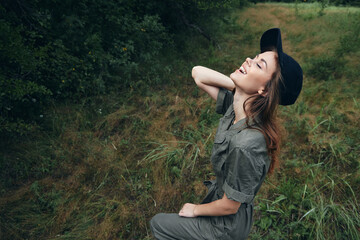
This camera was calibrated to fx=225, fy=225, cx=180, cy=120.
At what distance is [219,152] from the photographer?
1.52m

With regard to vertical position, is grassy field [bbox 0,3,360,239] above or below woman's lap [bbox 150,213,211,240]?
below

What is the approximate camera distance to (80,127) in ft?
13.0

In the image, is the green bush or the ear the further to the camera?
the green bush

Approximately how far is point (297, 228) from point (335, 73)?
13.2 feet

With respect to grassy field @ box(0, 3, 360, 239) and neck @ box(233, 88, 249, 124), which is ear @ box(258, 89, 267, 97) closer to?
neck @ box(233, 88, 249, 124)

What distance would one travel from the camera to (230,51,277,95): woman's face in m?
1.46

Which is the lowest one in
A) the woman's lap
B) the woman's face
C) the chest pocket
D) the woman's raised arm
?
the woman's lap

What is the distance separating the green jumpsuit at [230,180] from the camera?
129cm

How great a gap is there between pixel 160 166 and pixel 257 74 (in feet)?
7.42

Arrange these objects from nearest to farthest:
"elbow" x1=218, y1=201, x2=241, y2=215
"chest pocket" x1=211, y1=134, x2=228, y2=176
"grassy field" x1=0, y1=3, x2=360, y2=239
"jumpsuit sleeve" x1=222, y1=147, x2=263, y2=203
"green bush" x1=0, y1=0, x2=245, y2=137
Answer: "jumpsuit sleeve" x1=222, y1=147, x2=263, y2=203
"elbow" x1=218, y1=201, x2=241, y2=215
"chest pocket" x1=211, y1=134, x2=228, y2=176
"grassy field" x1=0, y1=3, x2=360, y2=239
"green bush" x1=0, y1=0, x2=245, y2=137

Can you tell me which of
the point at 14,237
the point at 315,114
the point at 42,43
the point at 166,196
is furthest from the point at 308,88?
the point at 14,237

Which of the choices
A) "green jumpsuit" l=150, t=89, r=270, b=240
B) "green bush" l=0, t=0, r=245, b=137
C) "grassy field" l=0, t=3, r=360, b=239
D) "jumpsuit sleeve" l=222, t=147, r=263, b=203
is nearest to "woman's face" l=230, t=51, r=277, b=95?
"green jumpsuit" l=150, t=89, r=270, b=240

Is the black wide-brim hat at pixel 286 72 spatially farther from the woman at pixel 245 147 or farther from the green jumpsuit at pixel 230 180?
the green jumpsuit at pixel 230 180

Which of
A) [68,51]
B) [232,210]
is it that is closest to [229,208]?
[232,210]
